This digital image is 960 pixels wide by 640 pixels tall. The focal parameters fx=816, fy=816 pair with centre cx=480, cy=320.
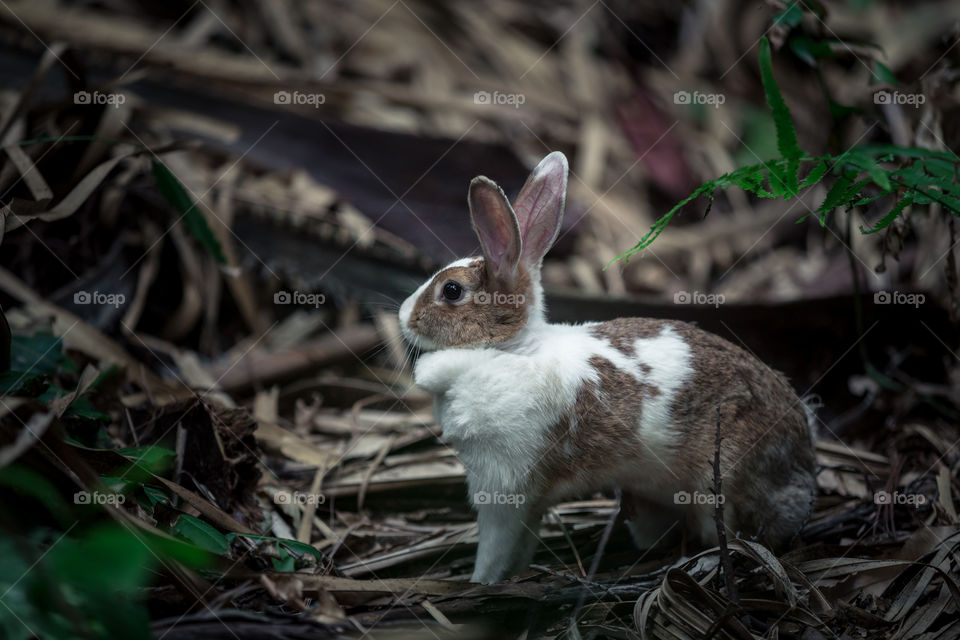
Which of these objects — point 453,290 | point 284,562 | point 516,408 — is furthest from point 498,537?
point 453,290

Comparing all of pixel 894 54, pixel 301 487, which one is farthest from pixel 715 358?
pixel 894 54

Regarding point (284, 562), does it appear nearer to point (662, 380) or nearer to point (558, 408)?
point (558, 408)

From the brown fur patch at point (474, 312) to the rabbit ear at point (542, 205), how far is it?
10 centimetres

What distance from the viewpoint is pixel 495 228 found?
2947mm

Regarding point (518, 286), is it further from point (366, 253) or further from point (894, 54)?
point (894, 54)

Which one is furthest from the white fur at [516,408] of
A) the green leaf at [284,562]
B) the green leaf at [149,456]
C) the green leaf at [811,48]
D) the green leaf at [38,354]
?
the green leaf at [811,48]

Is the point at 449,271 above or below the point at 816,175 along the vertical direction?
below

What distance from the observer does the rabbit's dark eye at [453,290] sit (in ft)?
9.96

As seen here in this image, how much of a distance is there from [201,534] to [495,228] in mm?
1412

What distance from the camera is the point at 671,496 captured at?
10.1 ft

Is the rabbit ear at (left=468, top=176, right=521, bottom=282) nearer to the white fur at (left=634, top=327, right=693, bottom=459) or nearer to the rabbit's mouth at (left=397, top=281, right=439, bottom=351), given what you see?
the rabbit's mouth at (left=397, top=281, right=439, bottom=351)

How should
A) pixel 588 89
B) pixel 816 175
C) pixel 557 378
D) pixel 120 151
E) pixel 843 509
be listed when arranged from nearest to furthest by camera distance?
pixel 816 175 < pixel 557 378 < pixel 843 509 < pixel 120 151 < pixel 588 89

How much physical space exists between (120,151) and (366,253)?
1.44 metres

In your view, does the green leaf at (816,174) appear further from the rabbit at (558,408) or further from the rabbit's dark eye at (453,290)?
the rabbit's dark eye at (453,290)
